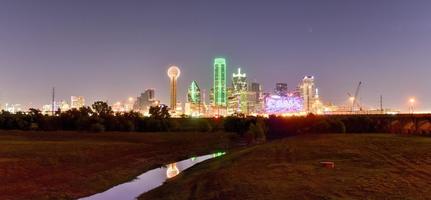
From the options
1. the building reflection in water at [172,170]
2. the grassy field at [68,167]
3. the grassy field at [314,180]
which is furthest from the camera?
the building reflection in water at [172,170]

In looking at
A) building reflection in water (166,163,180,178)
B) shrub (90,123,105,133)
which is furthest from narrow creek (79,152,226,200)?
shrub (90,123,105,133)

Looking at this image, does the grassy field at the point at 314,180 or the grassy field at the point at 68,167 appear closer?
the grassy field at the point at 314,180

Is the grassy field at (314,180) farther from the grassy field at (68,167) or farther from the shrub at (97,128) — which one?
the shrub at (97,128)

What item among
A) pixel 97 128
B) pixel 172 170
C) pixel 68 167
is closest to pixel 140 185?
pixel 68 167

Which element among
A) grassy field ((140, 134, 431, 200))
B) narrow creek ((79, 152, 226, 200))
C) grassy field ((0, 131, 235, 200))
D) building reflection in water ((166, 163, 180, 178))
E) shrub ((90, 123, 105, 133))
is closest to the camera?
grassy field ((140, 134, 431, 200))

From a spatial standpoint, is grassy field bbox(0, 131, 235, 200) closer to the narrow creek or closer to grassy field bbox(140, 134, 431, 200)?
the narrow creek

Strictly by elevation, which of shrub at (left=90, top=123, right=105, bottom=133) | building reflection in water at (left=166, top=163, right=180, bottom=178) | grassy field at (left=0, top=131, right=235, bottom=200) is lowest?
building reflection in water at (left=166, top=163, right=180, bottom=178)

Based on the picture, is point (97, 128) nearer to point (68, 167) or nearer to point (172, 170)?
Answer: point (172, 170)

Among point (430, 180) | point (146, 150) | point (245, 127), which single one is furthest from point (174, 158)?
point (245, 127)

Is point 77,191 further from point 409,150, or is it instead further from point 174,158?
point 409,150

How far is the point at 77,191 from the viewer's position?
35.6 m

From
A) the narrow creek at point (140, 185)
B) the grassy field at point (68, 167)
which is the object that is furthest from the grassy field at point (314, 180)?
the grassy field at point (68, 167)

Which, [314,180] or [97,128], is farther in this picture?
[97,128]

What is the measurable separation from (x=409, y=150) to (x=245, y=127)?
7057 centimetres
